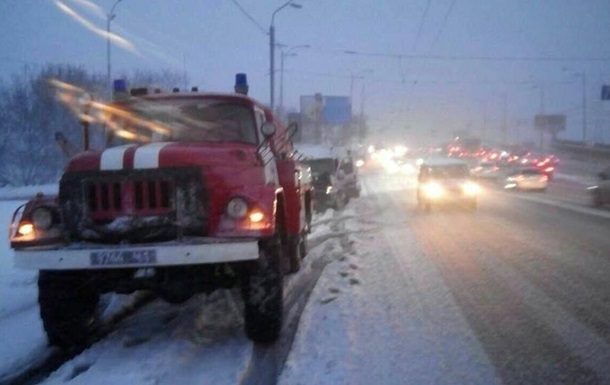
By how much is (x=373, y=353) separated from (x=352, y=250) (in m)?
7.25

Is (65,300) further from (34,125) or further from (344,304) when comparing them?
(34,125)

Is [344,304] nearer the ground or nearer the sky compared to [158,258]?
nearer the ground

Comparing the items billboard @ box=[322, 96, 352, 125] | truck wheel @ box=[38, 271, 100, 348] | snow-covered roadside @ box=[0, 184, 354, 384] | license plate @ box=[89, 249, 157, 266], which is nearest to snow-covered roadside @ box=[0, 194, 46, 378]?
snow-covered roadside @ box=[0, 184, 354, 384]

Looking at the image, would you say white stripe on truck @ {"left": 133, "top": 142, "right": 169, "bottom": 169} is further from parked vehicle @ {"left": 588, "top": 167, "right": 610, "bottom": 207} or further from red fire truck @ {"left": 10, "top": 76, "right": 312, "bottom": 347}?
parked vehicle @ {"left": 588, "top": 167, "right": 610, "bottom": 207}

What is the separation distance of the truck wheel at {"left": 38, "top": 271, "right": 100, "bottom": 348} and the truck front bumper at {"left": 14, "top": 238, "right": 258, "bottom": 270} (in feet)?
1.53

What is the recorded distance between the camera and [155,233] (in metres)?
6.46

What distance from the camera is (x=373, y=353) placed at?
6.36m

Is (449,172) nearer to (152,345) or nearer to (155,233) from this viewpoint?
(152,345)

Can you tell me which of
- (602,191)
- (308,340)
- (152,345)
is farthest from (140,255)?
(602,191)

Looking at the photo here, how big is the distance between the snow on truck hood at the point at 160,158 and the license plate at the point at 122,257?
0.79 meters

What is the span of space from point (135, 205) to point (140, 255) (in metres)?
0.56

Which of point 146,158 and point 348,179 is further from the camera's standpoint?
point 348,179

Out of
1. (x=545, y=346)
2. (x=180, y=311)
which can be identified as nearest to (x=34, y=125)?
(x=180, y=311)

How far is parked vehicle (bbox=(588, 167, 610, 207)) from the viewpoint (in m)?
23.9
